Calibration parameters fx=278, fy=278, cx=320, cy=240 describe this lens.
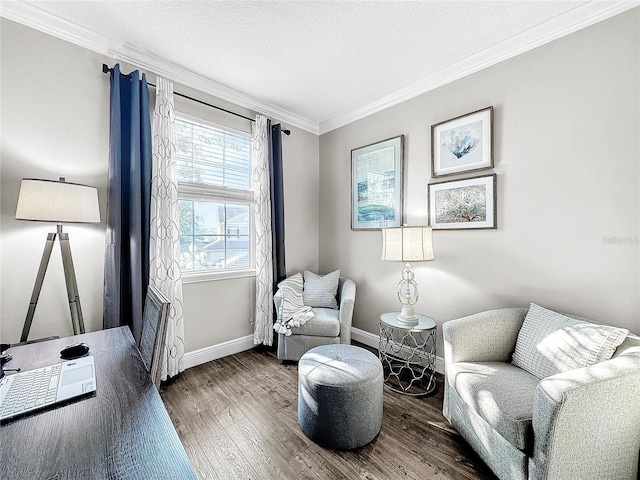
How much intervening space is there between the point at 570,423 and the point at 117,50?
3535 mm

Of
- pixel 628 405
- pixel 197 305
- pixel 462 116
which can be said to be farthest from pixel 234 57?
pixel 628 405

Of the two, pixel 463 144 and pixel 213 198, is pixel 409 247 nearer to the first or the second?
pixel 463 144

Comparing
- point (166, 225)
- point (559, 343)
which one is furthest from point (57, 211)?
point (559, 343)

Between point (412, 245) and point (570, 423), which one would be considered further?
point (412, 245)

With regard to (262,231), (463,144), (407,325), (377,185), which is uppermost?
(463,144)

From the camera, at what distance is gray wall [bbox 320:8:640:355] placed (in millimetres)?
1682

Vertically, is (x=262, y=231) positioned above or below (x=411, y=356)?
above

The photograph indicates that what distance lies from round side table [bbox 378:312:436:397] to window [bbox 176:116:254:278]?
161 cm

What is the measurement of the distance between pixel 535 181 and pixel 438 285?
1.10m

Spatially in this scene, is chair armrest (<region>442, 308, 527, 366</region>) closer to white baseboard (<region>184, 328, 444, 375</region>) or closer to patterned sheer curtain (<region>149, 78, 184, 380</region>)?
white baseboard (<region>184, 328, 444, 375</region>)

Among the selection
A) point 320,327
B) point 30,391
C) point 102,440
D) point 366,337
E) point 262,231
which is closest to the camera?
point 102,440

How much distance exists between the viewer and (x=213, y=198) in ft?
9.12

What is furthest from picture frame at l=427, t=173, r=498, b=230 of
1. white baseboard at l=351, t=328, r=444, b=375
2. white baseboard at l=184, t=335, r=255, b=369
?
white baseboard at l=184, t=335, r=255, b=369

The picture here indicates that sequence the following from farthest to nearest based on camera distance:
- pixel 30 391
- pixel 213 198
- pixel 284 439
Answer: pixel 213 198 < pixel 284 439 < pixel 30 391
